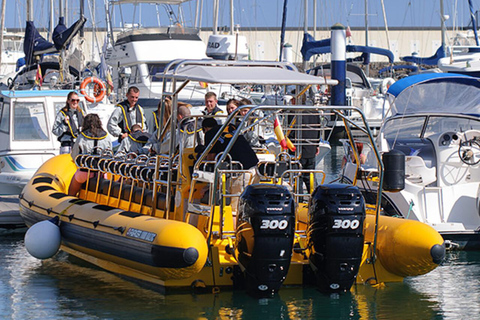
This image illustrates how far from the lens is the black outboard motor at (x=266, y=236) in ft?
24.3

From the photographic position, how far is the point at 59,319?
24.9ft

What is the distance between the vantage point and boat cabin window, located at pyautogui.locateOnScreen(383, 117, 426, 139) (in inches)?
472

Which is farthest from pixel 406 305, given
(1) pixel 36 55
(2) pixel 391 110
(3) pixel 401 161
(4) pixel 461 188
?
(1) pixel 36 55

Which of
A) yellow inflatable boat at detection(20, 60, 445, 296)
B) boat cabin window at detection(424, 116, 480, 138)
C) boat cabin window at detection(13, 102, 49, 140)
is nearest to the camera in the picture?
yellow inflatable boat at detection(20, 60, 445, 296)

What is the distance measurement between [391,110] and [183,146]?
4.85m

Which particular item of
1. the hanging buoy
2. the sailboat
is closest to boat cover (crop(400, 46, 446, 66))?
the sailboat

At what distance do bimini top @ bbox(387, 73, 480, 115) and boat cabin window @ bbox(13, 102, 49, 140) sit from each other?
5277 millimetres

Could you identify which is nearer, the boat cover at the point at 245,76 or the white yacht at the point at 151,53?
the boat cover at the point at 245,76

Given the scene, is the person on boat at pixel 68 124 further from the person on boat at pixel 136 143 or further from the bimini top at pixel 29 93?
the person on boat at pixel 136 143

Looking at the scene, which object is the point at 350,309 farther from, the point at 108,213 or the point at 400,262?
the point at 108,213

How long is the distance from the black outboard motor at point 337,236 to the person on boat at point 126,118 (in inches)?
178

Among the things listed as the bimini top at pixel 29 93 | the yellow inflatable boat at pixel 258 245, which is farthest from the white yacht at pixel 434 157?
the bimini top at pixel 29 93

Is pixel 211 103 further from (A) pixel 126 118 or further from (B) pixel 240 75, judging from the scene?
(B) pixel 240 75

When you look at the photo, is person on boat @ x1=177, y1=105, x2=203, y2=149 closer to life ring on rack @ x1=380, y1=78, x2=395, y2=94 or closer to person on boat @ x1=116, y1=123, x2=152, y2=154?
person on boat @ x1=116, y1=123, x2=152, y2=154
